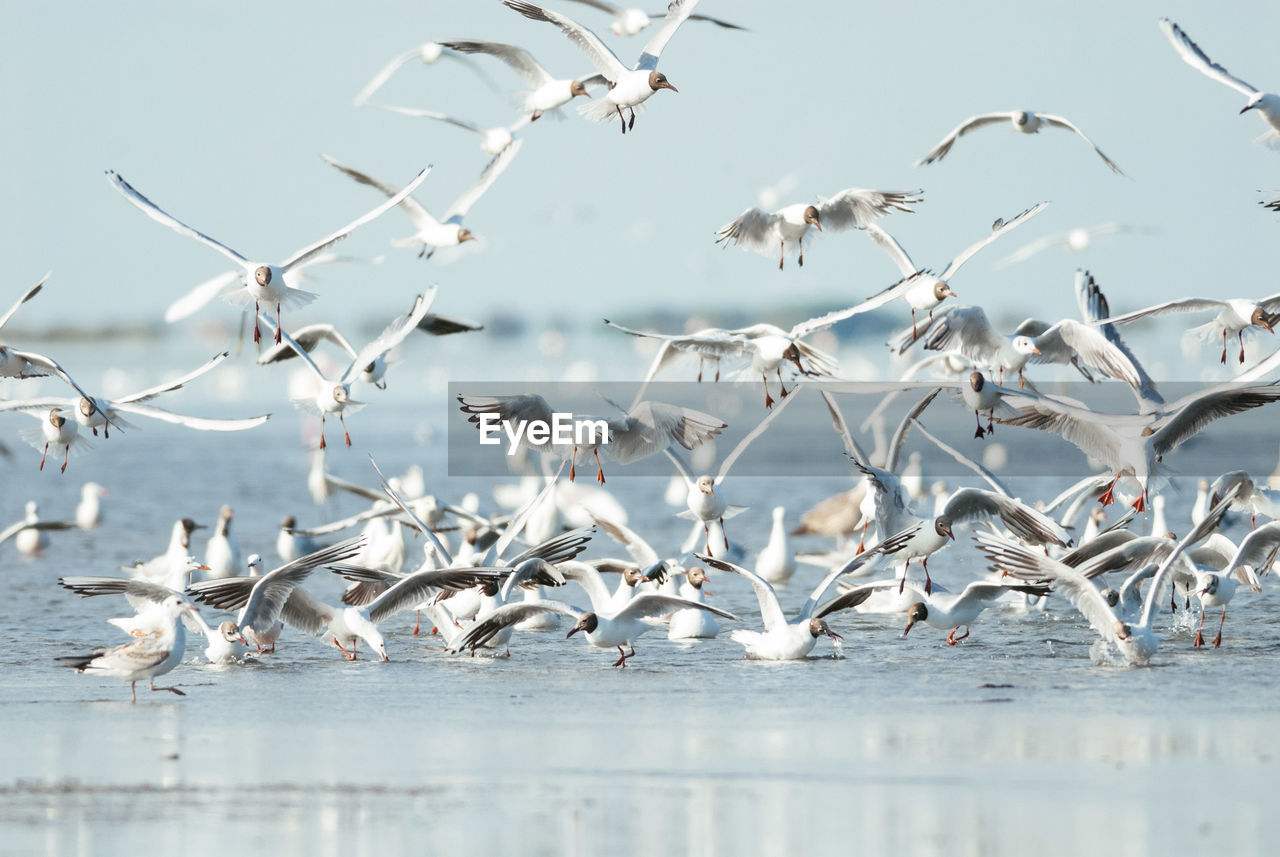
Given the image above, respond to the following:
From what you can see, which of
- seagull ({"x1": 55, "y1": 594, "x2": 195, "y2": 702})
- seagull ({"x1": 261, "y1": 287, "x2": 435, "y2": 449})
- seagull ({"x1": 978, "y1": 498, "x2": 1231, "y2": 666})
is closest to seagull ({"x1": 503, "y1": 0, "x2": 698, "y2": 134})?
seagull ({"x1": 261, "y1": 287, "x2": 435, "y2": 449})

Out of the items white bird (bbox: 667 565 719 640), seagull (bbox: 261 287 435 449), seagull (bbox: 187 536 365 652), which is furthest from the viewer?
seagull (bbox: 261 287 435 449)

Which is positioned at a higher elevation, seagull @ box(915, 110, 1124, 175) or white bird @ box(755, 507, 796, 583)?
seagull @ box(915, 110, 1124, 175)

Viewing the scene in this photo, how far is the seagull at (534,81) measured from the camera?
15.8 meters

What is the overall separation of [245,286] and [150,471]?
22252mm

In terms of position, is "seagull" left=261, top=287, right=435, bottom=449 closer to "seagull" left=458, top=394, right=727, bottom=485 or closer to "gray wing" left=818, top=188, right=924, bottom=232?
"seagull" left=458, top=394, right=727, bottom=485

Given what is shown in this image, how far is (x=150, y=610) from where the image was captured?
1243 centimetres

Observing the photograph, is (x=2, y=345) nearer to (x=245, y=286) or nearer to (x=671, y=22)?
(x=245, y=286)

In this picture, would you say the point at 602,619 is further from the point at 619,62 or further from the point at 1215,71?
the point at 1215,71

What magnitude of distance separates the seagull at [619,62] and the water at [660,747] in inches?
169

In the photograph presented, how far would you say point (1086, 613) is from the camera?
475 inches

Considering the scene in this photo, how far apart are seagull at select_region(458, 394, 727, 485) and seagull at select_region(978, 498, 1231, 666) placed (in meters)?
2.79

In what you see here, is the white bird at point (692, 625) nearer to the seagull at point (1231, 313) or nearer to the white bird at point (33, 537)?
the seagull at point (1231, 313)

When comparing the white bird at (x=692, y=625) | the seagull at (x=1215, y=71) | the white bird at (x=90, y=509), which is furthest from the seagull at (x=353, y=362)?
the white bird at (x=90, y=509)

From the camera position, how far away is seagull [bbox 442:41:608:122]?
15758 mm
